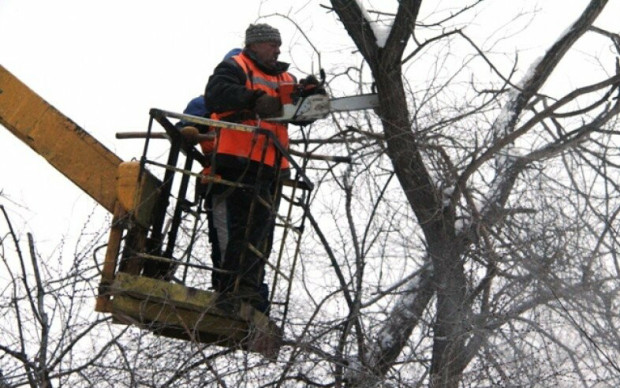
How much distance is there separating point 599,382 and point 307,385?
1.76 m

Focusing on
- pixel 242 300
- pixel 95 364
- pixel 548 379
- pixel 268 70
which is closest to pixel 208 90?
pixel 268 70

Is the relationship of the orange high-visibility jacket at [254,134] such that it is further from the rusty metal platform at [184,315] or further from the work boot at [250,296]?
the rusty metal platform at [184,315]

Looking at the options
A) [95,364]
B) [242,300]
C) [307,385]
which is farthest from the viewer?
[307,385]

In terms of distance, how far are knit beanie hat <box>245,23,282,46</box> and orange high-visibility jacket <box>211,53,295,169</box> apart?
111 mm

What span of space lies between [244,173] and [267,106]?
45 cm

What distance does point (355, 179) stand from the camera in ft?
29.1

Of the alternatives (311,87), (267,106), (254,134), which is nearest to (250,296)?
(254,134)

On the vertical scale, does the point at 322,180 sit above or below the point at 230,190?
above

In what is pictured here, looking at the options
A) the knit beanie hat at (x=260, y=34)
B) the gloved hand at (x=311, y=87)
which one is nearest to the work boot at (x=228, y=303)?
the gloved hand at (x=311, y=87)

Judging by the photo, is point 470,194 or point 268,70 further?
point 470,194

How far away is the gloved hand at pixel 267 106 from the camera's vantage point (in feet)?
25.7

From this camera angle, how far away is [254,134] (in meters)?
7.59

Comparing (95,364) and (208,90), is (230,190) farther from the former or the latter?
(95,364)

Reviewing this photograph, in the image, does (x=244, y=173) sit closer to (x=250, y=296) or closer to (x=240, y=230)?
(x=240, y=230)
